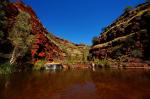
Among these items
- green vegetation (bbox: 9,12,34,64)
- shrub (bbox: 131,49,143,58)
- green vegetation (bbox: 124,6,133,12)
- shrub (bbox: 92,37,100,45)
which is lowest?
shrub (bbox: 131,49,143,58)

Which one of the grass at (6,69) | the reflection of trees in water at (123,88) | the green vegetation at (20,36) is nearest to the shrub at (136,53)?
the green vegetation at (20,36)

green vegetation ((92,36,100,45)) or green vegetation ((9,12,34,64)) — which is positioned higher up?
green vegetation ((92,36,100,45))

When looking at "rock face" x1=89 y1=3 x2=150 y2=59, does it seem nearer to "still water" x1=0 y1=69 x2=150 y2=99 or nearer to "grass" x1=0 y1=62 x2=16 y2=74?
"grass" x1=0 y1=62 x2=16 y2=74

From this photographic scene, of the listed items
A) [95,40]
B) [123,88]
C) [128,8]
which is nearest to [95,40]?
[95,40]

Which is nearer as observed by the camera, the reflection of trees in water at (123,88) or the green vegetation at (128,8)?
the reflection of trees in water at (123,88)

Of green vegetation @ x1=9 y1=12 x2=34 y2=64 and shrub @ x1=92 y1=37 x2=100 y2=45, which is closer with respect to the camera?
green vegetation @ x1=9 y1=12 x2=34 y2=64

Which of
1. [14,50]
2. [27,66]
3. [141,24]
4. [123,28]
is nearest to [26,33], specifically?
[14,50]

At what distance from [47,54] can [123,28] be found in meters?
27.1

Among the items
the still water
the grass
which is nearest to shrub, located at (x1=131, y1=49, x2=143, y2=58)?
the grass

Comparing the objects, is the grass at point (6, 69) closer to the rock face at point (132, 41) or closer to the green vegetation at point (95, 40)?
the rock face at point (132, 41)

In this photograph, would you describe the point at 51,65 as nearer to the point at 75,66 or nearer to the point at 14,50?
the point at 75,66

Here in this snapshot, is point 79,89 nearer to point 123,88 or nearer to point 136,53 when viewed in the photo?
point 123,88

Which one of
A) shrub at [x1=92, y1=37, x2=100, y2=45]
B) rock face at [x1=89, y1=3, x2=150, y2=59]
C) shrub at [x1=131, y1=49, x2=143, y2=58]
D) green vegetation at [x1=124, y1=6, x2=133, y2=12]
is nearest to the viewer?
shrub at [x1=131, y1=49, x2=143, y2=58]

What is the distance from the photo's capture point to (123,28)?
7306 cm
